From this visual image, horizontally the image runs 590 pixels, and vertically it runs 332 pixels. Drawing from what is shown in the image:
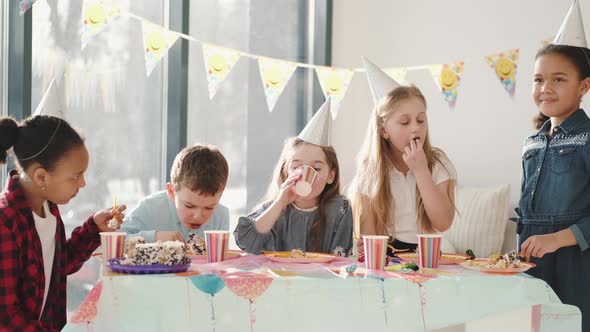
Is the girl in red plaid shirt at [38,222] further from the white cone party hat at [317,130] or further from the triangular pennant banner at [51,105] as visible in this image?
the white cone party hat at [317,130]

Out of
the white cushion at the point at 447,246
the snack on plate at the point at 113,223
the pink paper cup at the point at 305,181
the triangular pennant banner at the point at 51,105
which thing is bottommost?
the white cushion at the point at 447,246

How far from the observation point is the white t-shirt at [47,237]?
1673 mm

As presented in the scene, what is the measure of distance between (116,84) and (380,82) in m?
1.55

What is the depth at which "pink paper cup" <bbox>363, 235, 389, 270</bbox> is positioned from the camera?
1.48 metres

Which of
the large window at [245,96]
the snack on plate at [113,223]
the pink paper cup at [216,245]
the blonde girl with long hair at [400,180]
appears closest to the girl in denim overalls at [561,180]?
the blonde girl with long hair at [400,180]

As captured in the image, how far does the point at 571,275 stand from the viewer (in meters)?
1.86

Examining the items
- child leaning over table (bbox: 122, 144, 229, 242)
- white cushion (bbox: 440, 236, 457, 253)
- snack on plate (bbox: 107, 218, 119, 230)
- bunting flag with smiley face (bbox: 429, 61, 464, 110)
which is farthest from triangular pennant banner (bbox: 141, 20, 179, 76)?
white cushion (bbox: 440, 236, 457, 253)

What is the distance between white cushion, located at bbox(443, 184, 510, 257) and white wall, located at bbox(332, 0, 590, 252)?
0.20 meters

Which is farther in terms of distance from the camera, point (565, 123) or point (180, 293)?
point (565, 123)

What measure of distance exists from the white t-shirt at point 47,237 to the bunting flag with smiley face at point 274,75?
1.84 metres

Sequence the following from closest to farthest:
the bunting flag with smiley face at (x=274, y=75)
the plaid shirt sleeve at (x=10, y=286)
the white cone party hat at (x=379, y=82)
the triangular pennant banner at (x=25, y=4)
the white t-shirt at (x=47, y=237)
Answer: the plaid shirt sleeve at (x=10, y=286), the white t-shirt at (x=47, y=237), the white cone party hat at (x=379, y=82), the triangular pennant banner at (x=25, y=4), the bunting flag with smiley face at (x=274, y=75)

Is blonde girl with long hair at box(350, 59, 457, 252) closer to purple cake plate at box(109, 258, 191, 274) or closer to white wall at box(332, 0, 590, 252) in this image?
purple cake plate at box(109, 258, 191, 274)

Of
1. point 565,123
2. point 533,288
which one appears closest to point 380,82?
point 565,123

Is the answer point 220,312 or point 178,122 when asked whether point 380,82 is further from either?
point 178,122
